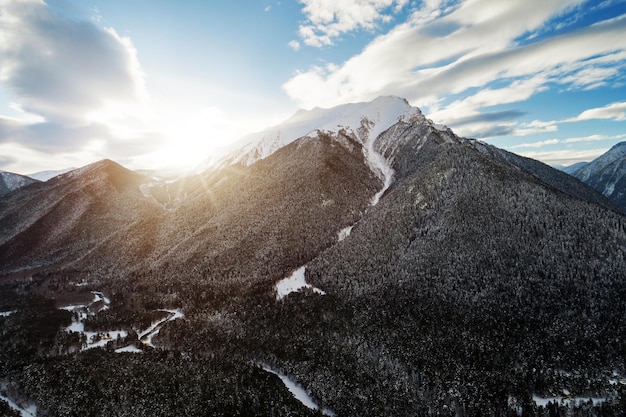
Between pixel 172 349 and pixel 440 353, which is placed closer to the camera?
pixel 440 353

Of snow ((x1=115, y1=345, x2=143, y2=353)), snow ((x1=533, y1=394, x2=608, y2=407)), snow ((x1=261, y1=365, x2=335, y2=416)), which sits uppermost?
snow ((x1=115, y1=345, x2=143, y2=353))

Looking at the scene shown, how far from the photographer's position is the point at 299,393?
13862cm

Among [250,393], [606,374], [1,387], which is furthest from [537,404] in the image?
[1,387]

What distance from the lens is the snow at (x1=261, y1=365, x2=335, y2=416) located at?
130125mm

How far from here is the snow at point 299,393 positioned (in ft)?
427

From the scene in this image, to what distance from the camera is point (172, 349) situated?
16688 cm

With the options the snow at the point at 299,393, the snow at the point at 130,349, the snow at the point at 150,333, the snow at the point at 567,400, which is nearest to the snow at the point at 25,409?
the snow at the point at 130,349

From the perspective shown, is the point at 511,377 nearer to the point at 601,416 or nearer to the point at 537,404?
the point at 537,404

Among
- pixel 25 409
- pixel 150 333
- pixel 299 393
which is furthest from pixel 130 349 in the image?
pixel 299 393

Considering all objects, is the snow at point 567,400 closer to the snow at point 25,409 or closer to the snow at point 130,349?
the snow at point 130,349

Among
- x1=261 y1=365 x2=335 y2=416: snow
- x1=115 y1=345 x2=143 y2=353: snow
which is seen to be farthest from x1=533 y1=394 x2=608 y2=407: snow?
x1=115 y1=345 x2=143 y2=353: snow

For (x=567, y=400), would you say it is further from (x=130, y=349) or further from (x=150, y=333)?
(x=150, y=333)

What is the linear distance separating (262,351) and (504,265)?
126319mm

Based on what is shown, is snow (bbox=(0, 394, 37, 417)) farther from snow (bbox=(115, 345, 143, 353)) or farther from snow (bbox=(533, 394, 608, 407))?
snow (bbox=(533, 394, 608, 407))
